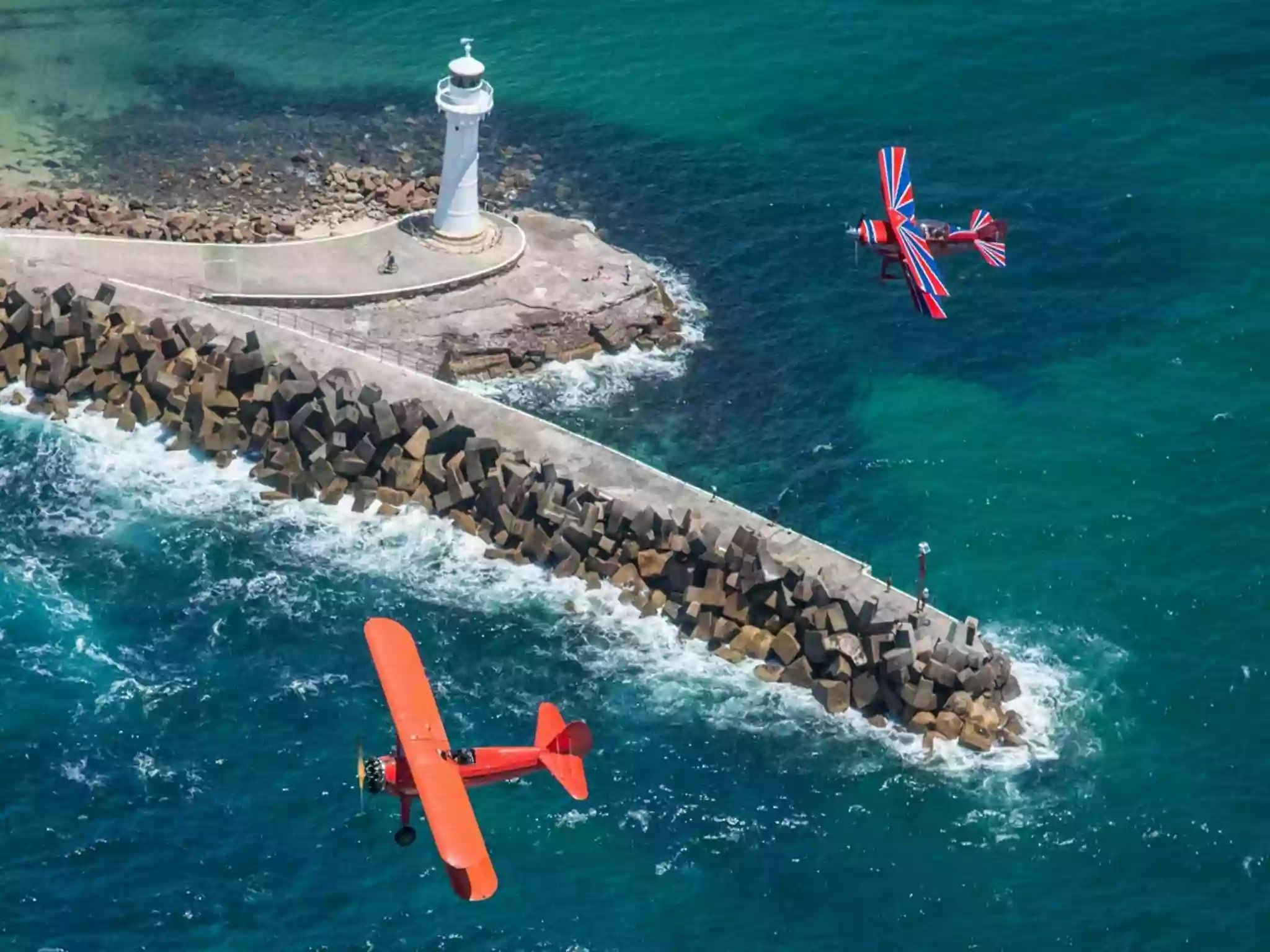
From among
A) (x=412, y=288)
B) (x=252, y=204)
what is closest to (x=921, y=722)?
(x=412, y=288)

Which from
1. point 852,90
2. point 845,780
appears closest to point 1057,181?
point 852,90

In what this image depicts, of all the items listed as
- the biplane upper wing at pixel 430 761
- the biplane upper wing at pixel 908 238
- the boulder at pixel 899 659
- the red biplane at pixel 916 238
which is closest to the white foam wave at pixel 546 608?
the boulder at pixel 899 659

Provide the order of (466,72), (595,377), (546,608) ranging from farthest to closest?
(595,377)
(466,72)
(546,608)

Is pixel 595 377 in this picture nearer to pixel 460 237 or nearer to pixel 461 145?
pixel 460 237

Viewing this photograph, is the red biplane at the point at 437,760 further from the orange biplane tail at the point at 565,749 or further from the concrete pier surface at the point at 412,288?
the concrete pier surface at the point at 412,288

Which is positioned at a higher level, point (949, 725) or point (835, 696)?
point (835, 696)

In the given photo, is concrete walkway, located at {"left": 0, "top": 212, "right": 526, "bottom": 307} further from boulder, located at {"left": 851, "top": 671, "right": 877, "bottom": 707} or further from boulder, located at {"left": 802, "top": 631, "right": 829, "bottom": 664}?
boulder, located at {"left": 851, "top": 671, "right": 877, "bottom": 707}
